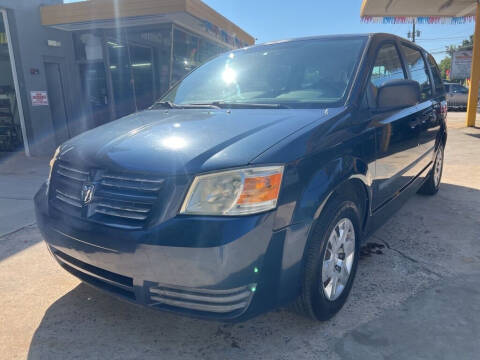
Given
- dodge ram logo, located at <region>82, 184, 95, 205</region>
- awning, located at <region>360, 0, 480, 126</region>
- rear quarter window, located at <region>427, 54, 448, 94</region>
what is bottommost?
dodge ram logo, located at <region>82, 184, 95, 205</region>

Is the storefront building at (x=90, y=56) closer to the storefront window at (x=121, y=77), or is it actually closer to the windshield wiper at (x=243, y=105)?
the storefront window at (x=121, y=77)

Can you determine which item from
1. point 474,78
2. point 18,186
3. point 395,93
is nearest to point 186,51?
point 18,186

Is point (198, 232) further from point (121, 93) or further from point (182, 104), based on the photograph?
point (121, 93)

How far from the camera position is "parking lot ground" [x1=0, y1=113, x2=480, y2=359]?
A: 218 cm

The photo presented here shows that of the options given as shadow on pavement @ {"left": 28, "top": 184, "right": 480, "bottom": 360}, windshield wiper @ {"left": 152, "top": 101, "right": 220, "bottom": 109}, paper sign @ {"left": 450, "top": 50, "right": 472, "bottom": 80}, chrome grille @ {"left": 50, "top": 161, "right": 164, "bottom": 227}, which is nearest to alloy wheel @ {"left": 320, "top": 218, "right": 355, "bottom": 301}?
shadow on pavement @ {"left": 28, "top": 184, "right": 480, "bottom": 360}

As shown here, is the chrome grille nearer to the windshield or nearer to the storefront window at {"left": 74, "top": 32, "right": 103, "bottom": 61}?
the windshield

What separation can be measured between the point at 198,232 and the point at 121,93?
944 centimetres

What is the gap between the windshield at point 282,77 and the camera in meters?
2.75

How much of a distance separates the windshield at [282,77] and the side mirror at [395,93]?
0.83ft

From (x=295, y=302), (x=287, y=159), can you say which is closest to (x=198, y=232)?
(x=287, y=159)

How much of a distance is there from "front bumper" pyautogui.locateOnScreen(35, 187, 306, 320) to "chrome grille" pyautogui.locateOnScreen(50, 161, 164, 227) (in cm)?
6

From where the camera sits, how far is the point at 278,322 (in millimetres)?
2430

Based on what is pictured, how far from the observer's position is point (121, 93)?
1038 centimetres

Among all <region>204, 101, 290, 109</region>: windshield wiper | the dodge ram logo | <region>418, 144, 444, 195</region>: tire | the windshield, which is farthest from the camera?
<region>418, 144, 444, 195</region>: tire
